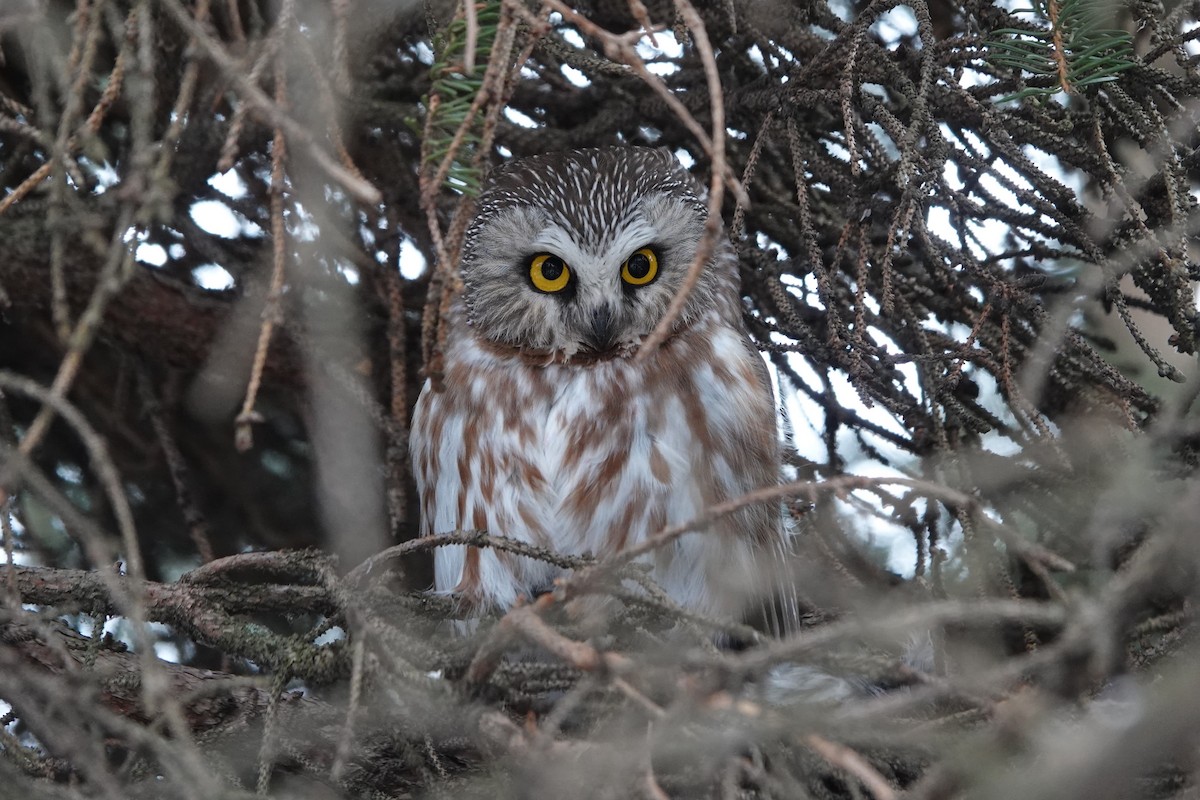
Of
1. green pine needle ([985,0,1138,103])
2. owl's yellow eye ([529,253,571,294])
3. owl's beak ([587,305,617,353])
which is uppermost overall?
green pine needle ([985,0,1138,103])

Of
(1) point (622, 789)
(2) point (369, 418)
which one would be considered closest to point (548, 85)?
(2) point (369, 418)

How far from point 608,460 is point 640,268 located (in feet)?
1.72

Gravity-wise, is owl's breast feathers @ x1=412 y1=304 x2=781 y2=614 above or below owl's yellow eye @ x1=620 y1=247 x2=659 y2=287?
below

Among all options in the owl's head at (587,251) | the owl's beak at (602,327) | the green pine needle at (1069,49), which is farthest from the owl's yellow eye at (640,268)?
the green pine needle at (1069,49)

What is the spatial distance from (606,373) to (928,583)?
36.8 inches

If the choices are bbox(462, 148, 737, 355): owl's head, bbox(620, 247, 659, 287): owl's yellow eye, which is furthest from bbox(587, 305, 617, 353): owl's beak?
bbox(620, 247, 659, 287): owl's yellow eye

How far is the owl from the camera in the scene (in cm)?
261

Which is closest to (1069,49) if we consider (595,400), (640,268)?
(640,268)

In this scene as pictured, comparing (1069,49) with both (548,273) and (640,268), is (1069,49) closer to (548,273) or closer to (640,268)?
(640,268)

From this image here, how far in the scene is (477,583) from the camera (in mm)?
2719

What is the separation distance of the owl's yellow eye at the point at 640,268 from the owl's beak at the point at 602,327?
4.9 inches

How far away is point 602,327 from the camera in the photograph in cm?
265

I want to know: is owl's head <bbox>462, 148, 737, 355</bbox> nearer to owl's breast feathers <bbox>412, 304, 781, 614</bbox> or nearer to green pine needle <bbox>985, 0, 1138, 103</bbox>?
owl's breast feathers <bbox>412, 304, 781, 614</bbox>

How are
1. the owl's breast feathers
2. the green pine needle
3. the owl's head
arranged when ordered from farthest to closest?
the owl's head < the owl's breast feathers < the green pine needle
